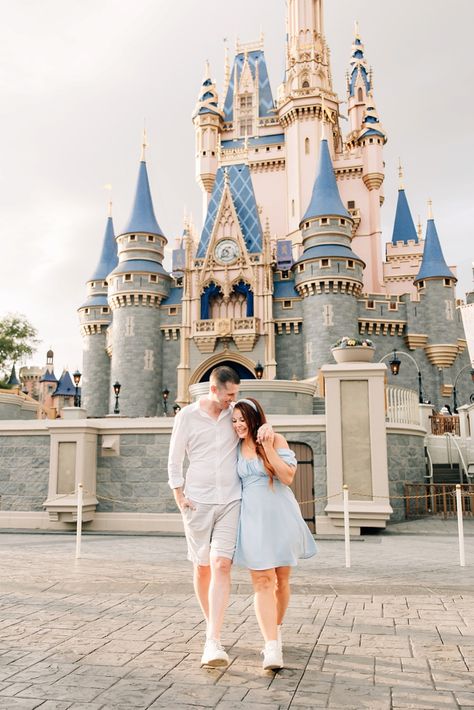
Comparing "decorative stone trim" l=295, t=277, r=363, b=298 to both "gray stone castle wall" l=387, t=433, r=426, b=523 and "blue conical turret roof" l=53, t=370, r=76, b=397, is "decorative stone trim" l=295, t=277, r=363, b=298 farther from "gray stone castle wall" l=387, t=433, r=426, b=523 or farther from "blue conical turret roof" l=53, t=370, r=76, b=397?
"blue conical turret roof" l=53, t=370, r=76, b=397

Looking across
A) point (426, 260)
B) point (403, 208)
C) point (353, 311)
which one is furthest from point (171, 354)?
point (403, 208)

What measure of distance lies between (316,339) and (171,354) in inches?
339

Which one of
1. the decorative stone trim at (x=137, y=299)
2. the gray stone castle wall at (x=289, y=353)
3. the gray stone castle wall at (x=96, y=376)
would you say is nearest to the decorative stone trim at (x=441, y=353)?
the gray stone castle wall at (x=289, y=353)

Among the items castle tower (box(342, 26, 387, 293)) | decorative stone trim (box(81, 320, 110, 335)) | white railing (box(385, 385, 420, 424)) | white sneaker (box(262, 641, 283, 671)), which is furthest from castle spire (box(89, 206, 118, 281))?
white sneaker (box(262, 641, 283, 671))

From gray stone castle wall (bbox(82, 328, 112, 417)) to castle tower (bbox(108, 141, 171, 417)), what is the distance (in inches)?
148

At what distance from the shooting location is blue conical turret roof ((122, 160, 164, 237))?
37406mm

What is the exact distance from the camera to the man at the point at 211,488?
401 centimetres

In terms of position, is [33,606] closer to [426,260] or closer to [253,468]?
[253,468]

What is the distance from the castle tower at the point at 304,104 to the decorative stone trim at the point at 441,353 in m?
12.9

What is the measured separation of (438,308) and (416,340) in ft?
8.11

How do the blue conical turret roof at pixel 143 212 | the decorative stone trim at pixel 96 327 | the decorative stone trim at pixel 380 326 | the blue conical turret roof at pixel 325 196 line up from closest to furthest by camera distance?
the decorative stone trim at pixel 380 326, the blue conical turret roof at pixel 325 196, the blue conical turret roof at pixel 143 212, the decorative stone trim at pixel 96 327

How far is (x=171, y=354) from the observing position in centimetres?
3612

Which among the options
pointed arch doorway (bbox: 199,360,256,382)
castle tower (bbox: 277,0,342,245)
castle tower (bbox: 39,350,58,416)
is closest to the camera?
pointed arch doorway (bbox: 199,360,256,382)

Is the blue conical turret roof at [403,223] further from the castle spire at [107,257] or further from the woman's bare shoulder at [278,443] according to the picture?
the woman's bare shoulder at [278,443]
